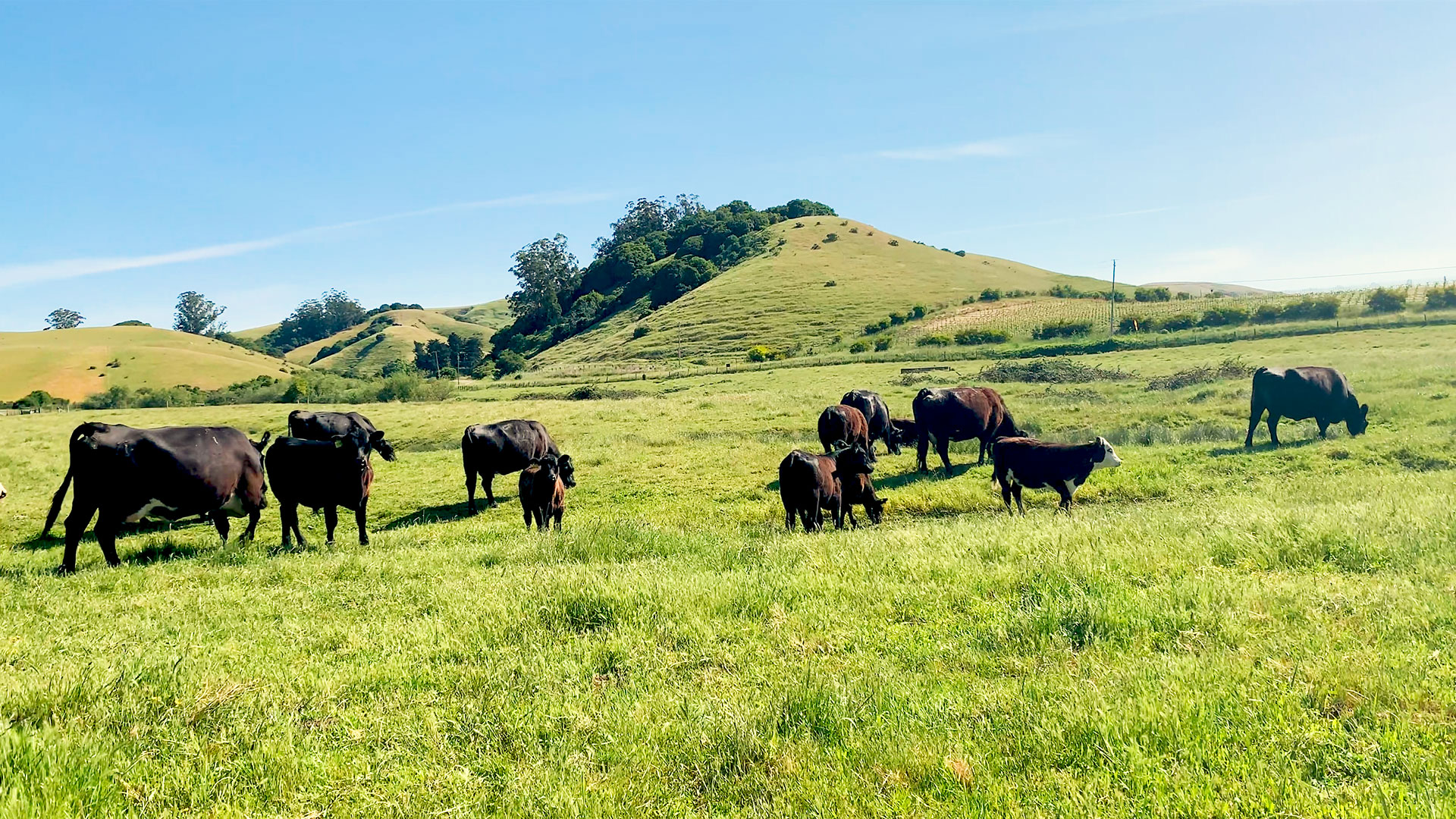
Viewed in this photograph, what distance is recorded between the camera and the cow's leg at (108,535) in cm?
1049

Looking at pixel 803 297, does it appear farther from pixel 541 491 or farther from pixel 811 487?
pixel 811 487

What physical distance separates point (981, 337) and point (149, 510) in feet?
196

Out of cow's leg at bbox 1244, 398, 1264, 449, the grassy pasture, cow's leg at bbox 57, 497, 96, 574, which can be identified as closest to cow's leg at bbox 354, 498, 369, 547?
the grassy pasture

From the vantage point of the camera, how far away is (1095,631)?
559 centimetres

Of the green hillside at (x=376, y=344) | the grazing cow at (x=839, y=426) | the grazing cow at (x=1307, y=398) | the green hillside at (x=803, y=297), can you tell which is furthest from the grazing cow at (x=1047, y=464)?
the green hillside at (x=376, y=344)

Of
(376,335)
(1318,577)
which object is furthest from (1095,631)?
(376,335)

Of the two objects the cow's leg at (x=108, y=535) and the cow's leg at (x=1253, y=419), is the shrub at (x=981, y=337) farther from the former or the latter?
the cow's leg at (x=108, y=535)

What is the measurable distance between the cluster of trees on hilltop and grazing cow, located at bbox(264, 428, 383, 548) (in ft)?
336

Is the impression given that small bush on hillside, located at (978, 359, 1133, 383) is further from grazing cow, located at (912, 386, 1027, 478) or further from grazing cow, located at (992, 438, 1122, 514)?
grazing cow, located at (992, 438, 1122, 514)

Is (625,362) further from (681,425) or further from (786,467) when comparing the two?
(786,467)

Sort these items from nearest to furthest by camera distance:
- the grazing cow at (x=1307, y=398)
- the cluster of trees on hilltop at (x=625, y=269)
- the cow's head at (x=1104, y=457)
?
the cow's head at (x=1104, y=457) → the grazing cow at (x=1307, y=398) → the cluster of trees on hilltop at (x=625, y=269)

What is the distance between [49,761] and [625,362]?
76.5 m

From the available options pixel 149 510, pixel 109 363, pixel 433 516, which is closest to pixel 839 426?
pixel 433 516

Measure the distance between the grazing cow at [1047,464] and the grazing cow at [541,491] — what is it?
809 cm
